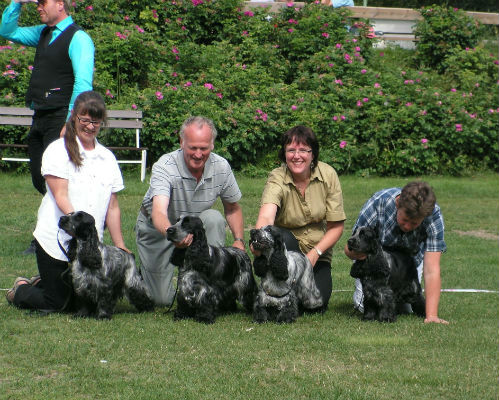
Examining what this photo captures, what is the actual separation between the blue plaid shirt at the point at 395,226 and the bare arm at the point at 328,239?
0.58 feet

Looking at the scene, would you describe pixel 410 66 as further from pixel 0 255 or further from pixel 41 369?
pixel 41 369

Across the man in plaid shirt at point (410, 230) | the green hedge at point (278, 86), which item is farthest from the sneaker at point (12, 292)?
the green hedge at point (278, 86)

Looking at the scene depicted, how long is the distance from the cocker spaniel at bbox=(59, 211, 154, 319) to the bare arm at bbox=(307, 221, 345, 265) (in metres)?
1.27

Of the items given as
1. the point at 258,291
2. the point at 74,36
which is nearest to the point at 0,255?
the point at 74,36

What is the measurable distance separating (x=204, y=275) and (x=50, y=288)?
115 centimetres

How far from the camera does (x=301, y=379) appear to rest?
454cm

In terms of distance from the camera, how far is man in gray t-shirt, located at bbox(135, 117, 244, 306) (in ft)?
19.5

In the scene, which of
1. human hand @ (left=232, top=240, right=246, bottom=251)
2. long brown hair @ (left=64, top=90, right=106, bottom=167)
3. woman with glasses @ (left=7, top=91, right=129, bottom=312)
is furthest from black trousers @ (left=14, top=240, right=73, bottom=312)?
human hand @ (left=232, top=240, right=246, bottom=251)

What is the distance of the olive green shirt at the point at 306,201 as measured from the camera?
6.33m

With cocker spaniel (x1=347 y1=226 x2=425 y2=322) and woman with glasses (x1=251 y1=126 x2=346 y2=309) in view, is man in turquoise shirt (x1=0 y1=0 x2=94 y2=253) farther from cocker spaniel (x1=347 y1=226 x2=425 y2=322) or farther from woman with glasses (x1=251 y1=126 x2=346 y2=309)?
cocker spaniel (x1=347 y1=226 x2=425 y2=322)

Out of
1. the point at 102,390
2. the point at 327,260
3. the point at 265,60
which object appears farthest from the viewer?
the point at 265,60

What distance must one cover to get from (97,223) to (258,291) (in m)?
1.26

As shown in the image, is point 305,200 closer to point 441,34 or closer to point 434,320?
point 434,320

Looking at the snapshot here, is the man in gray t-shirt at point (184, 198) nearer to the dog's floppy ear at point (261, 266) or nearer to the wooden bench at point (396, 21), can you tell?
the dog's floppy ear at point (261, 266)
